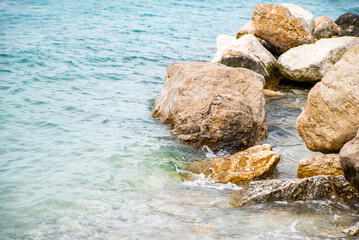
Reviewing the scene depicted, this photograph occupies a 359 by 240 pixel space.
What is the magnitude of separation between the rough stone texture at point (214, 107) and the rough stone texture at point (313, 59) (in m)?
2.96

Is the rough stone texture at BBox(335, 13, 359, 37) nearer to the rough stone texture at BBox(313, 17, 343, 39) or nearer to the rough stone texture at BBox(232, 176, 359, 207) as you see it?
the rough stone texture at BBox(313, 17, 343, 39)

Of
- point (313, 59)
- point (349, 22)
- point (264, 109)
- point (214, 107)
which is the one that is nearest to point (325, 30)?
point (349, 22)

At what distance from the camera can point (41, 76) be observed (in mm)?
11383

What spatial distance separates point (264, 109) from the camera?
25.7 ft

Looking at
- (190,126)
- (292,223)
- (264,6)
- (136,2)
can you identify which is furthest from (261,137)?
(136,2)

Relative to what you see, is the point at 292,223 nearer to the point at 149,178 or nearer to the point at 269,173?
the point at 269,173

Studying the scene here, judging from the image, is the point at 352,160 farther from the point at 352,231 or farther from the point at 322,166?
the point at 322,166

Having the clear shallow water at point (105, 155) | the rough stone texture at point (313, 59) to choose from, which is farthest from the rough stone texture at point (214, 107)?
the rough stone texture at point (313, 59)

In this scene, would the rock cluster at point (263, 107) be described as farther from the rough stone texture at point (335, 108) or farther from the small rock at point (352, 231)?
the small rock at point (352, 231)

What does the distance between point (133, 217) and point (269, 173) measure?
247 cm

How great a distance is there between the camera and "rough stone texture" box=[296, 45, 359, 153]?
4848 millimetres

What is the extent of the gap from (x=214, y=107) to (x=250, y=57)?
13.5 ft

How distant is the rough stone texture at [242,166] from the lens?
18.9 ft

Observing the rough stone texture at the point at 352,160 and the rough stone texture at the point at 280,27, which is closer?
the rough stone texture at the point at 352,160
